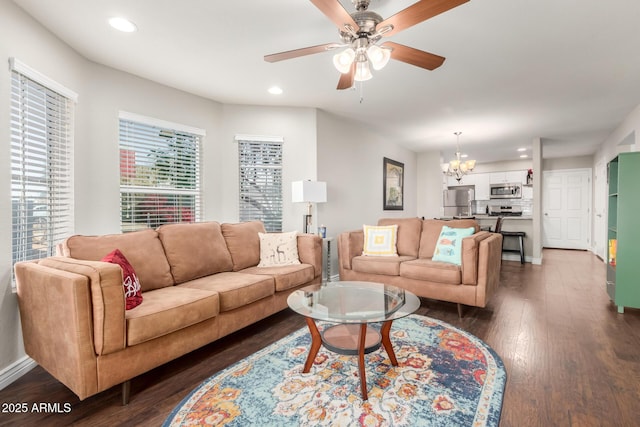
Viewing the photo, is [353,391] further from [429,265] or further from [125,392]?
[429,265]

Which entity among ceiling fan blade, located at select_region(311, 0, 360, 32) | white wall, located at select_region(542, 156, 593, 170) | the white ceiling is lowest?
ceiling fan blade, located at select_region(311, 0, 360, 32)

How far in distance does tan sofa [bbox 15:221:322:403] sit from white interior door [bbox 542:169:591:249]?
26.5 ft

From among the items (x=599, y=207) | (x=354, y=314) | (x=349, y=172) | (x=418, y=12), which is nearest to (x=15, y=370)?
(x=354, y=314)

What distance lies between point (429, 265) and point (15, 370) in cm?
339

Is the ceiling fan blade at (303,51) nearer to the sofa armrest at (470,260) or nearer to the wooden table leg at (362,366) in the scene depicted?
the wooden table leg at (362,366)

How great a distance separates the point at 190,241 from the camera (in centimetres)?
A: 280

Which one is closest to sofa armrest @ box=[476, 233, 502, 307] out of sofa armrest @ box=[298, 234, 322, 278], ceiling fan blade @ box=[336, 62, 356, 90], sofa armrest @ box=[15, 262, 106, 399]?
sofa armrest @ box=[298, 234, 322, 278]

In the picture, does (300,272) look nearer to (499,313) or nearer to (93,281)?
(93,281)

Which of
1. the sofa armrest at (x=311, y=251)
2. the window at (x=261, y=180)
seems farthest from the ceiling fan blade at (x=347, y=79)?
the window at (x=261, y=180)

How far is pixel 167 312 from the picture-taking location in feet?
6.18

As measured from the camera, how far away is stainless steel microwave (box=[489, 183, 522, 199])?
8258 mm

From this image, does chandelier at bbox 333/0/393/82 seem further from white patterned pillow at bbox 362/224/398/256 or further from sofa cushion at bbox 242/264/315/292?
white patterned pillow at bbox 362/224/398/256

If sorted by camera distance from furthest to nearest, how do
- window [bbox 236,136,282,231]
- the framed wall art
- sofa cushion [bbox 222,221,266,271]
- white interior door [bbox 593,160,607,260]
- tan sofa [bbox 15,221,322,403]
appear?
white interior door [bbox 593,160,607,260]
the framed wall art
window [bbox 236,136,282,231]
sofa cushion [bbox 222,221,266,271]
tan sofa [bbox 15,221,322,403]

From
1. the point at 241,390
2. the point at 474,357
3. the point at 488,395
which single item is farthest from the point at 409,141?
the point at 241,390
